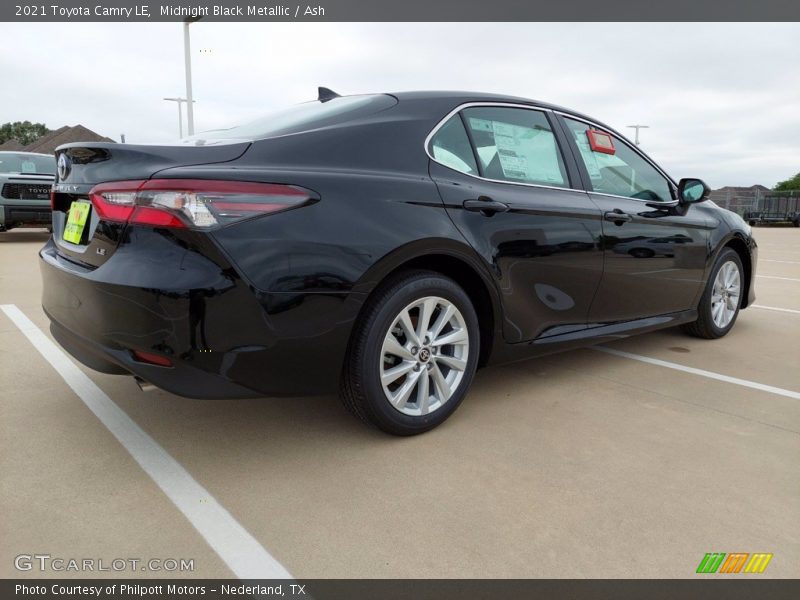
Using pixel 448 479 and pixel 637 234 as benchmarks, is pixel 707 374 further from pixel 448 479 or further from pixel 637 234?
pixel 448 479

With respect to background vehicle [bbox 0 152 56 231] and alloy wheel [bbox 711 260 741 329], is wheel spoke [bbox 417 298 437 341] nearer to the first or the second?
alloy wheel [bbox 711 260 741 329]

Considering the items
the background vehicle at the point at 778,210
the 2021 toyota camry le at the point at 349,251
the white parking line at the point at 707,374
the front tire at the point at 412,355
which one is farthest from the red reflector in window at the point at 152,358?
the background vehicle at the point at 778,210

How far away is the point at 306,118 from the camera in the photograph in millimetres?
2723

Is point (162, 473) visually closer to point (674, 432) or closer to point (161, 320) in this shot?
point (161, 320)

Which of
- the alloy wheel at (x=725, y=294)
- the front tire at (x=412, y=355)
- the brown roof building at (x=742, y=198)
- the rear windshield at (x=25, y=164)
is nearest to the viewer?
the front tire at (x=412, y=355)

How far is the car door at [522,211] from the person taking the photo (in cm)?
275

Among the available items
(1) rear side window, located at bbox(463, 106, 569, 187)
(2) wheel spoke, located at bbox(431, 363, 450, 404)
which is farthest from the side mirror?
(2) wheel spoke, located at bbox(431, 363, 450, 404)

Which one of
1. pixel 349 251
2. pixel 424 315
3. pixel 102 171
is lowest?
pixel 424 315

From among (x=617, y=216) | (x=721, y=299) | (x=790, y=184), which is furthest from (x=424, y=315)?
(x=790, y=184)

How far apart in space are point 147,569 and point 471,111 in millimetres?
2323

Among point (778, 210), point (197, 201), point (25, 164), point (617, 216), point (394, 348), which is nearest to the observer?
point (197, 201)

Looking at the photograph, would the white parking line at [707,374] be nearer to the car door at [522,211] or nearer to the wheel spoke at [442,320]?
the car door at [522,211]

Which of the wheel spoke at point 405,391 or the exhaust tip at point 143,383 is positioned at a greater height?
the exhaust tip at point 143,383

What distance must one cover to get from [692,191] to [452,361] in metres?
2.43
